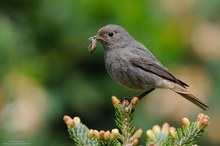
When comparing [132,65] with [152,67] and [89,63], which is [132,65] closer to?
[152,67]

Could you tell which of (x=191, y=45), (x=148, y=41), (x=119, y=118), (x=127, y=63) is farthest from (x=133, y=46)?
(x=191, y=45)

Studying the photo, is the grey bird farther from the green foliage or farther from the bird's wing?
the green foliage

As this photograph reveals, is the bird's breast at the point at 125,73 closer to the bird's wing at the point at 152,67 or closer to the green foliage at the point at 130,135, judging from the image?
the bird's wing at the point at 152,67

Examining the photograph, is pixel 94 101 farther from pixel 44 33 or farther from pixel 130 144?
pixel 130 144

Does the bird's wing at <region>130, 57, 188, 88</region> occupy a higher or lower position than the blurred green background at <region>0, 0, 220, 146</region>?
lower

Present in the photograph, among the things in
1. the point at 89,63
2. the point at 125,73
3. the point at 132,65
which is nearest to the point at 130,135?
the point at 125,73

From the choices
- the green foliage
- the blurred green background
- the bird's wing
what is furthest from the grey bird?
the green foliage

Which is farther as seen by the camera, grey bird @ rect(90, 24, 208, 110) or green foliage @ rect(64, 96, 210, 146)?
grey bird @ rect(90, 24, 208, 110)

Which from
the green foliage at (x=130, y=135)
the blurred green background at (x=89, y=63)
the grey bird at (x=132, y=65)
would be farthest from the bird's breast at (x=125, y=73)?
the green foliage at (x=130, y=135)
